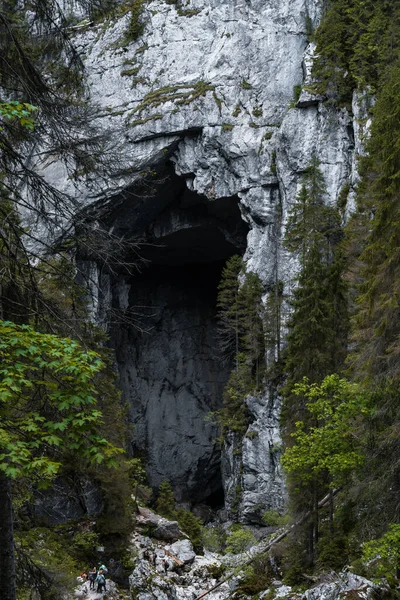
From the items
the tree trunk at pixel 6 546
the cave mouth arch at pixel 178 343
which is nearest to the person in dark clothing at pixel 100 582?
the tree trunk at pixel 6 546

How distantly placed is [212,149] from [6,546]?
28.6 meters

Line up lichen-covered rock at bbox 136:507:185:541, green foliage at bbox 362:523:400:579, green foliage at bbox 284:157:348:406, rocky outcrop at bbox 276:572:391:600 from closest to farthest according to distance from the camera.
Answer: green foliage at bbox 362:523:400:579 < rocky outcrop at bbox 276:572:391:600 < green foliage at bbox 284:157:348:406 < lichen-covered rock at bbox 136:507:185:541

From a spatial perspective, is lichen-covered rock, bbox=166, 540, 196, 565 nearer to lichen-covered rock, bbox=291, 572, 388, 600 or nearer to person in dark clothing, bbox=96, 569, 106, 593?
person in dark clothing, bbox=96, 569, 106, 593

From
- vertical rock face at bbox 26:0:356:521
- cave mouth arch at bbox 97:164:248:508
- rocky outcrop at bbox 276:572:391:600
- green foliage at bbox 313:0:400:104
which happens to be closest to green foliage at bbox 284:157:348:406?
rocky outcrop at bbox 276:572:391:600

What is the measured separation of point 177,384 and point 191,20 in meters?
23.3

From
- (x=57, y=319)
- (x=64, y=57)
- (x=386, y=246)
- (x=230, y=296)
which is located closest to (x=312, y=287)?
(x=386, y=246)

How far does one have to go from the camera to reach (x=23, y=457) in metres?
3.33

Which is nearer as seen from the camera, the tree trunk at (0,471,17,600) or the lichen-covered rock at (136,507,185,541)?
the tree trunk at (0,471,17,600)

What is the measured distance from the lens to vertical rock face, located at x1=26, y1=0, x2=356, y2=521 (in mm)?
28891

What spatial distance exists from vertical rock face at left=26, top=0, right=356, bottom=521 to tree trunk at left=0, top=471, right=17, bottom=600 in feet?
74.2

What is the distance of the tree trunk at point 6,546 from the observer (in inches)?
179

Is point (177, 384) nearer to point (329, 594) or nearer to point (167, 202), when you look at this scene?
point (167, 202)

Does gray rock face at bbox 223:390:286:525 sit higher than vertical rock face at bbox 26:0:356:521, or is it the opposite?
vertical rock face at bbox 26:0:356:521

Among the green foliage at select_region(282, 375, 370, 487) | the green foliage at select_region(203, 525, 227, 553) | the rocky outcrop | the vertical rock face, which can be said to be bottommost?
the green foliage at select_region(203, 525, 227, 553)
